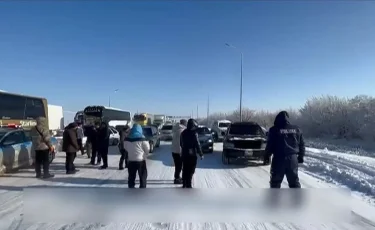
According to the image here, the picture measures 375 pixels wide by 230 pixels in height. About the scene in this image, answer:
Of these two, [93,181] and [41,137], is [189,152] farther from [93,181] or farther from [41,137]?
[41,137]

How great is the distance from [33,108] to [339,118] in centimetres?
3700

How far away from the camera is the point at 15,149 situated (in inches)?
390

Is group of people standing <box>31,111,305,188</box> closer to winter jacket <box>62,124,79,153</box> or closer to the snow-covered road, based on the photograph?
winter jacket <box>62,124,79,153</box>

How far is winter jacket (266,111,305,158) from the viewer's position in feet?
18.2

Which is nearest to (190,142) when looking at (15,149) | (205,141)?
(15,149)

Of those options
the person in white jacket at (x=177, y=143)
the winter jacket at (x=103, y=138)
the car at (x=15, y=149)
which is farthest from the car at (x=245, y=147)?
the car at (x=15, y=149)

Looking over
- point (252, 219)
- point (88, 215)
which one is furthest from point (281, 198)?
point (88, 215)

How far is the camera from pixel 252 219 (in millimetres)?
4559

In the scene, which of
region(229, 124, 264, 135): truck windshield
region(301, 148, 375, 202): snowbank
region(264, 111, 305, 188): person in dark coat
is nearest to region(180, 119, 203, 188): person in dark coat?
region(264, 111, 305, 188): person in dark coat

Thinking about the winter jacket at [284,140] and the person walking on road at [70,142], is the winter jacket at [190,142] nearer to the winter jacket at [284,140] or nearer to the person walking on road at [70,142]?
the winter jacket at [284,140]

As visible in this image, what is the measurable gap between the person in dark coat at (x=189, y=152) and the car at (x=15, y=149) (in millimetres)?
6049

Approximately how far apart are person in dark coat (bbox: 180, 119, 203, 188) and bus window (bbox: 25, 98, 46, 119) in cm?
1443

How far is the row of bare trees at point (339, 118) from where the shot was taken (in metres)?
34.6

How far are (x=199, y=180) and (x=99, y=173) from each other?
3.74 meters
